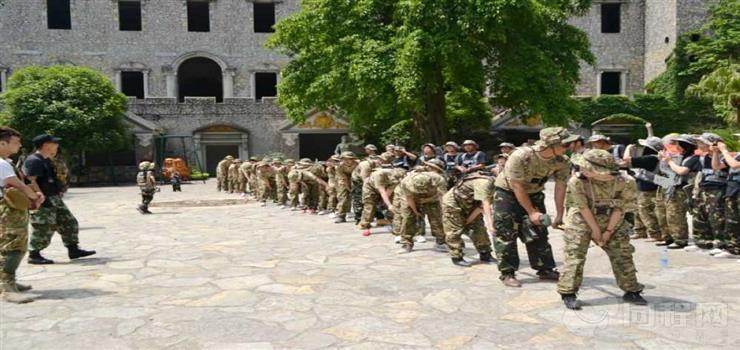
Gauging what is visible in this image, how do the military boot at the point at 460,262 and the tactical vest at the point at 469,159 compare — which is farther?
the tactical vest at the point at 469,159

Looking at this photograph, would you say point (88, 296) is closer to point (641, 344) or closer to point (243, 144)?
point (641, 344)

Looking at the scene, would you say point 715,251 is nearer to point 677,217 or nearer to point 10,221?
point 677,217

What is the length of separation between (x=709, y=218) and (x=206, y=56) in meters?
28.8

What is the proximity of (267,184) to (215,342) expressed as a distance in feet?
39.4

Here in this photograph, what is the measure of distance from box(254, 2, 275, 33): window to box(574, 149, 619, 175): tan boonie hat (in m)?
30.0

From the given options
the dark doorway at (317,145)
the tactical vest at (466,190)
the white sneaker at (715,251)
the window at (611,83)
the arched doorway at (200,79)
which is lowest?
the white sneaker at (715,251)

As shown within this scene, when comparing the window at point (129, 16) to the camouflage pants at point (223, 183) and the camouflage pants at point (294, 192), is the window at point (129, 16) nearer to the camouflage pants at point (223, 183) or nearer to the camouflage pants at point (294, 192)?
the camouflage pants at point (223, 183)

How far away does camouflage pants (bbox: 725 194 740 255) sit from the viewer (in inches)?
282

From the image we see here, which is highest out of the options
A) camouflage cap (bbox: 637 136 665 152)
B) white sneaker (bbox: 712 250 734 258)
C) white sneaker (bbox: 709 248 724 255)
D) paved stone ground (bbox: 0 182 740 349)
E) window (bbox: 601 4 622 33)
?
window (bbox: 601 4 622 33)

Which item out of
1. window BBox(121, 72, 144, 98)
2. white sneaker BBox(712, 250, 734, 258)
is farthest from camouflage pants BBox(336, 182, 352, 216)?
window BBox(121, 72, 144, 98)

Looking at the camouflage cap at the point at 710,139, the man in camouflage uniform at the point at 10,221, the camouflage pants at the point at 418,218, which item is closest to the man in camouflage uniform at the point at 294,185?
the camouflage pants at the point at 418,218

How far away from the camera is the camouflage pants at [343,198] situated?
11.3 m

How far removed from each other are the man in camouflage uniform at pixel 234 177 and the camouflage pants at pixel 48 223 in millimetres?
12282

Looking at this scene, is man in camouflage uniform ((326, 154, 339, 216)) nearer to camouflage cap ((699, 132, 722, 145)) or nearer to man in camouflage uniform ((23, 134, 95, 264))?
man in camouflage uniform ((23, 134, 95, 264))
